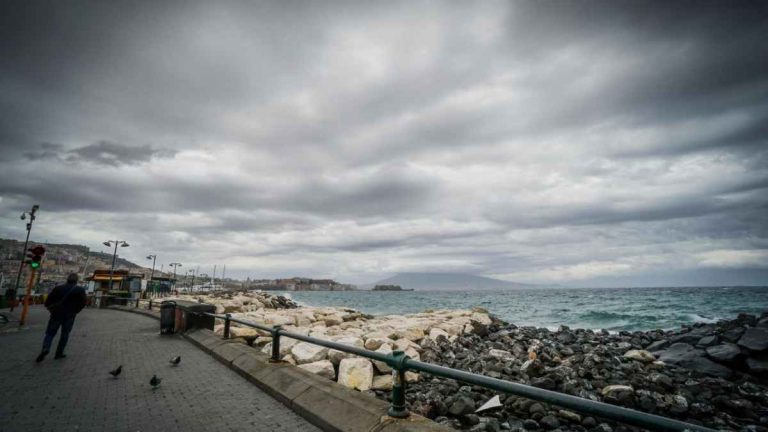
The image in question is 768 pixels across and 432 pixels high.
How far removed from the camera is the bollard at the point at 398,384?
366 cm

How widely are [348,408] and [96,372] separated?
5784mm

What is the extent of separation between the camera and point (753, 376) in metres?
10.3

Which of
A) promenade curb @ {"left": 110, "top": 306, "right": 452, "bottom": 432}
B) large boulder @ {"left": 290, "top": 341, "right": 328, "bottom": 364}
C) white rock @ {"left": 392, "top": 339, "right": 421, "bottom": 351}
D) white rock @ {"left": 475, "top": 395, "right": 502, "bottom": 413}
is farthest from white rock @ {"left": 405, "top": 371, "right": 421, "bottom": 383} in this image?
promenade curb @ {"left": 110, "top": 306, "right": 452, "bottom": 432}

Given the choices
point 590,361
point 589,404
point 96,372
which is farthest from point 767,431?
point 96,372

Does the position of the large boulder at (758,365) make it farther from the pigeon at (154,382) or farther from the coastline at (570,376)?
the pigeon at (154,382)

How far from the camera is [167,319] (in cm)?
1199

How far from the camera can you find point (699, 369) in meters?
11.1

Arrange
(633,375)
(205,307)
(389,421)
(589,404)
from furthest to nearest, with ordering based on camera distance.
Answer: (205,307) → (633,375) → (389,421) → (589,404)

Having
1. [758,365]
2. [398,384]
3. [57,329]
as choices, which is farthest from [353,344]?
[758,365]

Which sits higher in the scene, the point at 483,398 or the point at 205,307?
the point at 205,307

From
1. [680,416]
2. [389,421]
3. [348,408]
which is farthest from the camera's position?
[680,416]

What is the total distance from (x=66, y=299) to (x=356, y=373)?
7.23 metres

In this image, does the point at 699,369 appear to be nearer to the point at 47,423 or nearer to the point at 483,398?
the point at 483,398

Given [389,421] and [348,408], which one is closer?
[389,421]
